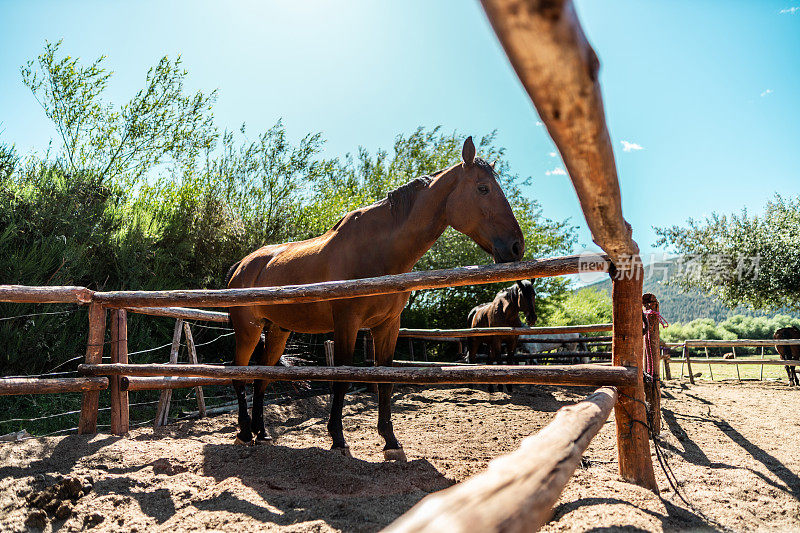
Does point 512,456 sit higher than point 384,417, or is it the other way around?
point 512,456

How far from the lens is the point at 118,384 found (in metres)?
3.33

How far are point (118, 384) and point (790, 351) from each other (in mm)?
14774

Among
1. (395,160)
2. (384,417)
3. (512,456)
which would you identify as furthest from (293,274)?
(395,160)

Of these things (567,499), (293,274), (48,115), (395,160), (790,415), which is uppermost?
(395,160)

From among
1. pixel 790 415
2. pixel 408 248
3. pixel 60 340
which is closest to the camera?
pixel 408 248

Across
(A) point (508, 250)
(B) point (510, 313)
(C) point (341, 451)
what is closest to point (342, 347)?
(C) point (341, 451)

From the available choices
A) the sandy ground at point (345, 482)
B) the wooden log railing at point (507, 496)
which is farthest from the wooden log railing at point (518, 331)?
the wooden log railing at point (507, 496)

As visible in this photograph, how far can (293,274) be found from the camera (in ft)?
12.3

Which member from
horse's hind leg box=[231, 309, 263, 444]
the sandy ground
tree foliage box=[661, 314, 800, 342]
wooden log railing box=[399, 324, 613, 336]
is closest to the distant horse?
wooden log railing box=[399, 324, 613, 336]

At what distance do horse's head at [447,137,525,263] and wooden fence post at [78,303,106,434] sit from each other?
2654 mm

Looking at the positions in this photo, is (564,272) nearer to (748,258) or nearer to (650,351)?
(650,351)

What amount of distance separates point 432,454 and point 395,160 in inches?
498

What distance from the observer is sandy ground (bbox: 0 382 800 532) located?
187 centimetres

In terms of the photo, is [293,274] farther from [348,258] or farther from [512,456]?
[512,456]
